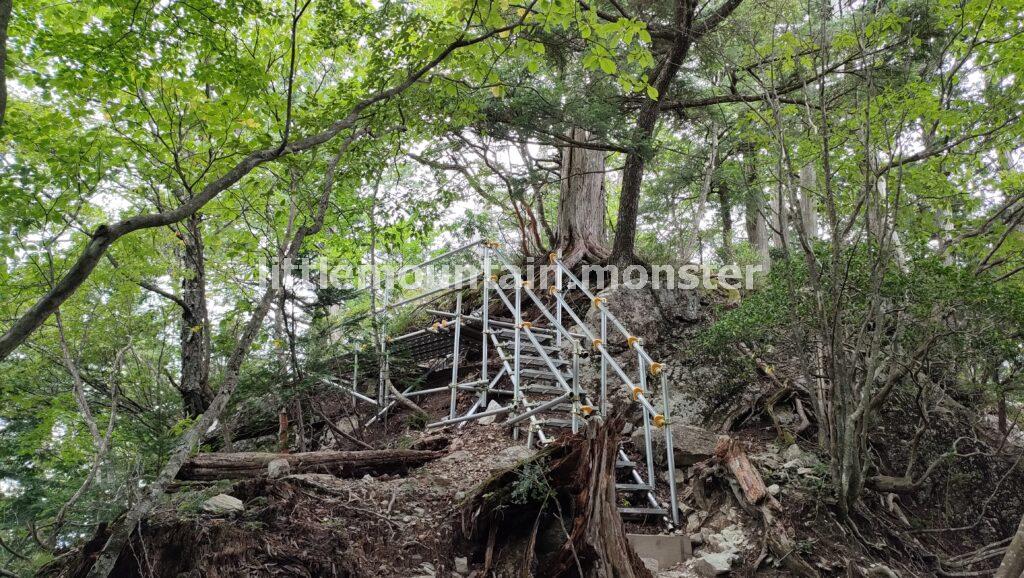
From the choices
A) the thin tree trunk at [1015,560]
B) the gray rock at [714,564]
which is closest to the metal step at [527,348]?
the gray rock at [714,564]

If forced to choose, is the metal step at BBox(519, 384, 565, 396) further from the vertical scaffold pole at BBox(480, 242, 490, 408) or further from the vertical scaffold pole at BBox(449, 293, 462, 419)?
the vertical scaffold pole at BBox(449, 293, 462, 419)

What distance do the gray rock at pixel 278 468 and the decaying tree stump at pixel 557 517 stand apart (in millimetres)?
1549

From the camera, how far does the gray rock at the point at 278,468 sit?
14.1 ft

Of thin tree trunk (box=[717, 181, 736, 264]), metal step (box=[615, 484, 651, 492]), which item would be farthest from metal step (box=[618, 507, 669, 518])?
thin tree trunk (box=[717, 181, 736, 264])

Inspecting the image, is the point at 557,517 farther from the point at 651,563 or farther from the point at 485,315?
the point at 485,315

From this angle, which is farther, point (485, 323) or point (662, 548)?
point (485, 323)

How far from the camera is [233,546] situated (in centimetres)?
324

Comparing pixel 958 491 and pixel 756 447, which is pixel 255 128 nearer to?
pixel 756 447

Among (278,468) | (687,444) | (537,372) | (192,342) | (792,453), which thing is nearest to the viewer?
(278,468)

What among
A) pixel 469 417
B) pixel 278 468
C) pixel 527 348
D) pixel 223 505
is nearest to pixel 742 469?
pixel 469 417

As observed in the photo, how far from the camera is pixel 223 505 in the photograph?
3.53 metres

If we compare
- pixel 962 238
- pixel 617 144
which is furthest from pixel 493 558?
pixel 617 144

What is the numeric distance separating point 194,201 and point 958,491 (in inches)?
253

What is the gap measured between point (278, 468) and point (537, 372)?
281 centimetres
